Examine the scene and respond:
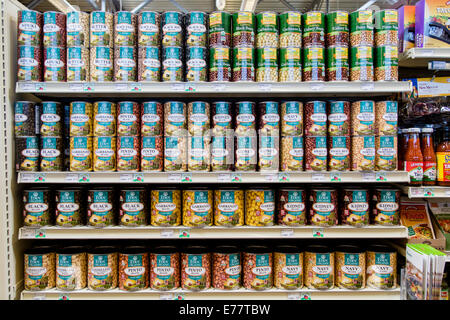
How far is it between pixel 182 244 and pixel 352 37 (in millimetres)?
1634

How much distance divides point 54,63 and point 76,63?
0.13 m

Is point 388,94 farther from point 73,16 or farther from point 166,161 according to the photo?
point 73,16

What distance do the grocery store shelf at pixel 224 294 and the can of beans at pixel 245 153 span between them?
0.72 m

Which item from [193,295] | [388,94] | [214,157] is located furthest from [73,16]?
[388,94]

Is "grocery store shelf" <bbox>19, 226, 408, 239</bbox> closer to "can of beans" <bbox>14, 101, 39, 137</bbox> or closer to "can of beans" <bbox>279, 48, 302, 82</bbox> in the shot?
"can of beans" <bbox>14, 101, 39, 137</bbox>

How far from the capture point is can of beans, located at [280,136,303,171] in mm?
1700

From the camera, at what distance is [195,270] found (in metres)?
1.74

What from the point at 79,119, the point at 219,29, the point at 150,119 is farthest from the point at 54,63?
the point at 219,29

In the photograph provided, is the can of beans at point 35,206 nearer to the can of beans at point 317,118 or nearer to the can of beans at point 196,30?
the can of beans at point 196,30

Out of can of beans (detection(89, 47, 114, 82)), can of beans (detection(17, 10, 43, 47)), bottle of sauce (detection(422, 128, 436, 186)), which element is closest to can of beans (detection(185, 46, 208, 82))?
can of beans (detection(89, 47, 114, 82))

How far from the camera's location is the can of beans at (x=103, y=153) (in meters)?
1.70

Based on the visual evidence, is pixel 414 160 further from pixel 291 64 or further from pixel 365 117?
pixel 291 64

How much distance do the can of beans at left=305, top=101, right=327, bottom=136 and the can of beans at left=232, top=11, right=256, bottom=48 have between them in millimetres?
493
